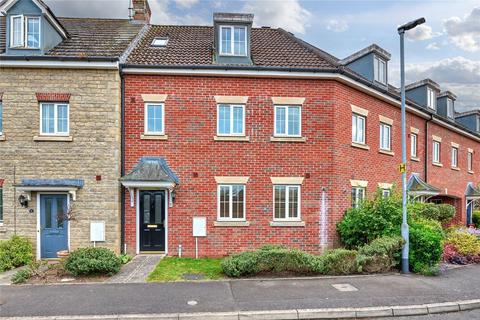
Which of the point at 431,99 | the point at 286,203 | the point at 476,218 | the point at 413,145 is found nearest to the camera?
the point at 286,203

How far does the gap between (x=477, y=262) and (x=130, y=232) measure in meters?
12.2

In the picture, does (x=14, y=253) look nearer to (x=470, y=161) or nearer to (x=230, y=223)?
(x=230, y=223)

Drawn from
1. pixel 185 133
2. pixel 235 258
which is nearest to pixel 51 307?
pixel 235 258

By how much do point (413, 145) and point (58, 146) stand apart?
15.9 meters

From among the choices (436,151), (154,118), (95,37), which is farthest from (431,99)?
(95,37)

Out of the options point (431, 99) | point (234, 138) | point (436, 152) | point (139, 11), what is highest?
point (139, 11)

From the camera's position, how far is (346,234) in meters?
Answer: 12.1

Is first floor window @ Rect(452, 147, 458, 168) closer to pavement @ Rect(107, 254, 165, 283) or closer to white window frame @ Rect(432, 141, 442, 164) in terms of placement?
white window frame @ Rect(432, 141, 442, 164)

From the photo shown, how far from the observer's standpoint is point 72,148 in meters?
11.7

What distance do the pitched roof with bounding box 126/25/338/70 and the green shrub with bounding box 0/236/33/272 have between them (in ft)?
22.9

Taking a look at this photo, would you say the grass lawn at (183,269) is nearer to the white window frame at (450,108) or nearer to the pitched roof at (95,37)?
the pitched roof at (95,37)

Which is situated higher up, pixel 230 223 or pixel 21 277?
pixel 230 223

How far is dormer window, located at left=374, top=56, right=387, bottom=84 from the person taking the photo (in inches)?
600

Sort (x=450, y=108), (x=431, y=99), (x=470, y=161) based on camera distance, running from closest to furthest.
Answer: (x=431, y=99), (x=450, y=108), (x=470, y=161)
